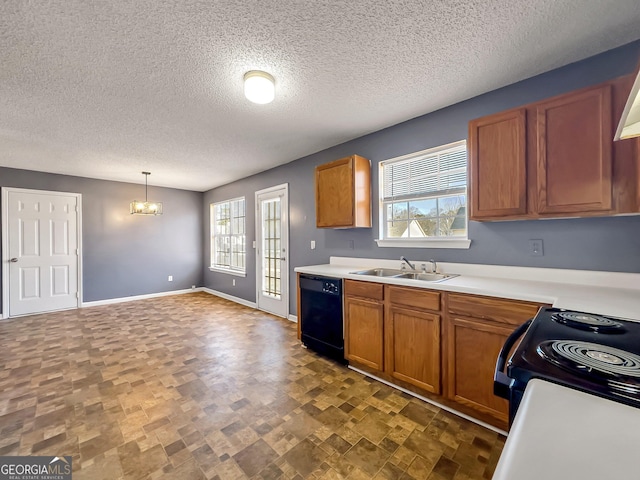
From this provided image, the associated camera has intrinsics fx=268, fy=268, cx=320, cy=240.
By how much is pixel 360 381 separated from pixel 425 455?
0.86 metres

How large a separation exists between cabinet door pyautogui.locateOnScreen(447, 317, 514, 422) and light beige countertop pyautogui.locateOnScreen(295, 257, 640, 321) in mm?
239

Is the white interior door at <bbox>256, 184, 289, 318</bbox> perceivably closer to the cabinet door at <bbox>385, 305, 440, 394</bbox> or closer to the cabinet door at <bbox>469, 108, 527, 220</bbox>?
the cabinet door at <bbox>385, 305, 440, 394</bbox>

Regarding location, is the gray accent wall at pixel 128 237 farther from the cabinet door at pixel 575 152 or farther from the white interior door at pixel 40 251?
the cabinet door at pixel 575 152

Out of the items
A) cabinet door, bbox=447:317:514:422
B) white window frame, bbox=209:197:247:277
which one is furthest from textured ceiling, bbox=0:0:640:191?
white window frame, bbox=209:197:247:277

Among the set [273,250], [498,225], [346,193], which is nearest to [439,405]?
[498,225]

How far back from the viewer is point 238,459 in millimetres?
1565

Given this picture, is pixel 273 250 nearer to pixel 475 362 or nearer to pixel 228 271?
pixel 228 271

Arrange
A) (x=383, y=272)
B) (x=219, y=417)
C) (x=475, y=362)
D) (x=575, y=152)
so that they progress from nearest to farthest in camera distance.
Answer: (x=575, y=152) → (x=475, y=362) → (x=219, y=417) → (x=383, y=272)

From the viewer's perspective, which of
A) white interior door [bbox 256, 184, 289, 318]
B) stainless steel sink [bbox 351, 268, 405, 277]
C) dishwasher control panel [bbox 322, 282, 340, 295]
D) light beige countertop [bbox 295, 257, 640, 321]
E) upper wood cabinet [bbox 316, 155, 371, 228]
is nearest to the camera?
light beige countertop [bbox 295, 257, 640, 321]

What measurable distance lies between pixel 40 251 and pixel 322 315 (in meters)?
5.19

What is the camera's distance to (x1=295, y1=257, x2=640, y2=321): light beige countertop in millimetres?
1368

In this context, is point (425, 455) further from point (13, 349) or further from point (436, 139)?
point (13, 349)

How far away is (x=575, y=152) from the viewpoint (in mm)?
1652

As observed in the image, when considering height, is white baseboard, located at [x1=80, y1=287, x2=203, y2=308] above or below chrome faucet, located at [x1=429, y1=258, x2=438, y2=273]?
below
